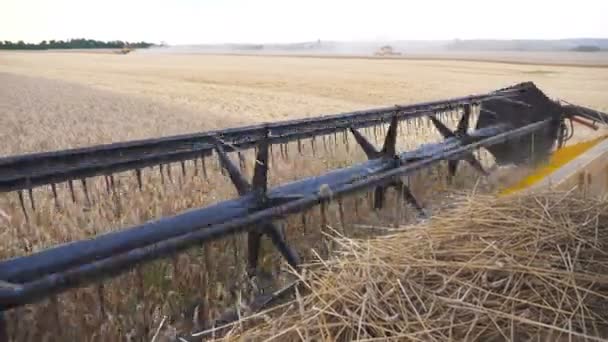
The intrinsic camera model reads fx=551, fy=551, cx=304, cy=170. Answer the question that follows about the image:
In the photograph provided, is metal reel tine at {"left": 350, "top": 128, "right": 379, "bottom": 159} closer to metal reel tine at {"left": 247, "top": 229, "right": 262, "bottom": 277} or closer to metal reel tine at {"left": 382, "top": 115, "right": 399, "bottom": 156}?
metal reel tine at {"left": 382, "top": 115, "right": 399, "bottom": 156}

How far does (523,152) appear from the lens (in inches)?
232

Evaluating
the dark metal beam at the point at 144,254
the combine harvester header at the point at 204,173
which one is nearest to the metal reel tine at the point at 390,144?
the combine harvester header at the point at 204,173

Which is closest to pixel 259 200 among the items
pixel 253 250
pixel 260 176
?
pixel 260 176

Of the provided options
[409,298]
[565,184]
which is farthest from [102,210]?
[565,184]

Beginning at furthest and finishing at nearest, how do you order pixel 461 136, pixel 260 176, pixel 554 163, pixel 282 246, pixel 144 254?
pixel 554 163, pixel 461 136, pixel 260 176, pixel 282 246, pixel 144 254

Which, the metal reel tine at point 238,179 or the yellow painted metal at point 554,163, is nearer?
the metal reel tine at point 238,179

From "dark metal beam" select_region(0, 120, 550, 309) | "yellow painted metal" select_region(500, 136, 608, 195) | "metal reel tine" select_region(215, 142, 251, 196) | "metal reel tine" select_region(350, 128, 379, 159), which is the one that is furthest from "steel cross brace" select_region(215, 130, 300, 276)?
"yellow painted metal" select_region(500, 136, 608, 195)

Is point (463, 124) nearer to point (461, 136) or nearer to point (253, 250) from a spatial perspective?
point (461, 136)

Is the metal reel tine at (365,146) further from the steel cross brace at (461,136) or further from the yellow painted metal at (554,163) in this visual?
the yellow painted metal at (554,163)

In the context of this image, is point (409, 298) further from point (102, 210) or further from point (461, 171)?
point (461, 171)

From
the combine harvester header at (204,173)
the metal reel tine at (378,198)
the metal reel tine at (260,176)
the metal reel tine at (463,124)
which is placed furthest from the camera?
the metal reel tine at (463,124)

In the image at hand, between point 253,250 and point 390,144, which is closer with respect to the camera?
point 253,250

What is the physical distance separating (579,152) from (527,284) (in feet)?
15.8

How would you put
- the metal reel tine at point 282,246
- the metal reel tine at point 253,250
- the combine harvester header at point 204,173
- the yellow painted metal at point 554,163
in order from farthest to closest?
the yellow painted metal at point 554,163 < the metal reel tine at point 253,250 < the metal reel tine at point 282,246 < the combine harvester header at point 204,173
